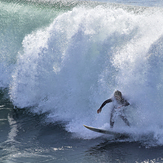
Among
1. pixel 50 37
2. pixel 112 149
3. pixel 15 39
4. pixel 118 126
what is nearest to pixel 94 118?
pixel 118 126

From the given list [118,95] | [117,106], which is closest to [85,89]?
[117,106]

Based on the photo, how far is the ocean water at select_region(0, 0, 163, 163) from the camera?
Answer: 848cm

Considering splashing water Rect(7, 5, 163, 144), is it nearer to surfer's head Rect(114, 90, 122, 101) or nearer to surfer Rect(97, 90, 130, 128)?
surfer Rect(97, 90, 130, 128)

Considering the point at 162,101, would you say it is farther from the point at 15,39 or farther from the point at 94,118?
the point at 15,39

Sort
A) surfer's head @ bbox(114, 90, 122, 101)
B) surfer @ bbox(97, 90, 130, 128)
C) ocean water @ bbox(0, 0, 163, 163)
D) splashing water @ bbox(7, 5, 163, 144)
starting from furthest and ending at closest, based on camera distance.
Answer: splashing water @ bbox(7, 5, 163, 144) → surfer @ bbox(97, 90, 130, 128) → surfer's head @ bbox(114, 90, 122, 101) → ocean water @ bbox(0, 0, 163, 163)

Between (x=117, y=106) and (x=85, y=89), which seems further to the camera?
(x=85, y=89)

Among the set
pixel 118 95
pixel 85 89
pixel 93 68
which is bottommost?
pixel 118 95

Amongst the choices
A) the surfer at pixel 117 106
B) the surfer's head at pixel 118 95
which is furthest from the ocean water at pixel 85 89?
the surfer's head at pixel 118 95

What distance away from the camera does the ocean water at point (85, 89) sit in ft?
27.8

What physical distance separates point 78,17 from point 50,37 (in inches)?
61.9

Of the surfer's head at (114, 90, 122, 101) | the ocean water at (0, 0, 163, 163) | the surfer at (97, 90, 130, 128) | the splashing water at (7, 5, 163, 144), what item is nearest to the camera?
the ocean water at (0, 0, 163, 163)

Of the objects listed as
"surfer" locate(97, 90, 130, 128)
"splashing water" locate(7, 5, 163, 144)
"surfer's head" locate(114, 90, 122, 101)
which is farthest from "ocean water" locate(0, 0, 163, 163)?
"surfer's head" locate(114, 90, 122, 101)

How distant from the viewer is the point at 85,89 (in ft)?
37.4

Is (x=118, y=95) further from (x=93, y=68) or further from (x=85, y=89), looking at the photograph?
(x=93, y=68)
